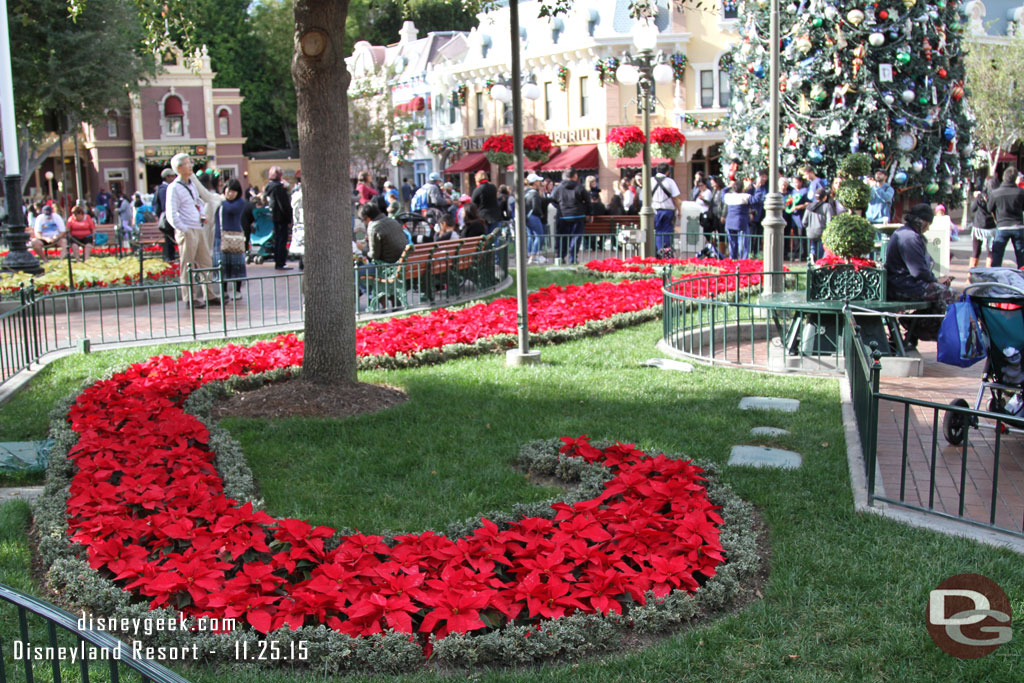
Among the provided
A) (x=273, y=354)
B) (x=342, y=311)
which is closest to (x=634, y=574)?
(x=342, y=311)

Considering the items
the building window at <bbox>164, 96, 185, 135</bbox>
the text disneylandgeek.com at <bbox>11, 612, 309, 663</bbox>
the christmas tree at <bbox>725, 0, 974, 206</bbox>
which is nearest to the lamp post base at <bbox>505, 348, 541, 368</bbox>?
the text disneylandgeek.com at <bbox>11, 612, 309, 663</bbox>

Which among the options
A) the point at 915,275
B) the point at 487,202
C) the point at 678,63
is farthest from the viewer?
the point at 678,63

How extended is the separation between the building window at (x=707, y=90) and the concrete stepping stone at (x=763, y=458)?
35.1 metres

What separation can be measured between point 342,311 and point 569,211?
1398 centimetres

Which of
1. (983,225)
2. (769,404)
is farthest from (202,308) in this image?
(983,225)

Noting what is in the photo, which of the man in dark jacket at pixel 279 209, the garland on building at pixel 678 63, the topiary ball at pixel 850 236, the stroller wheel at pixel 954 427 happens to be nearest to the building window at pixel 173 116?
the garland on building at pixel 678 63

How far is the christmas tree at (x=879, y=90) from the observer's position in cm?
1902

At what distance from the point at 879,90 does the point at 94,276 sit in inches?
574

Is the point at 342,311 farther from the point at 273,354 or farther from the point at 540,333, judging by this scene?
the point at 540,333

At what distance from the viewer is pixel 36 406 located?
8.34 meters

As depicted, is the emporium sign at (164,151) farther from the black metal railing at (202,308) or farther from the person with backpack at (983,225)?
the person with backpack at (983,225)

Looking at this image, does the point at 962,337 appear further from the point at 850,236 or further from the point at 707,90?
the point at 707,90

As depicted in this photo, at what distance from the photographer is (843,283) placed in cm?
970

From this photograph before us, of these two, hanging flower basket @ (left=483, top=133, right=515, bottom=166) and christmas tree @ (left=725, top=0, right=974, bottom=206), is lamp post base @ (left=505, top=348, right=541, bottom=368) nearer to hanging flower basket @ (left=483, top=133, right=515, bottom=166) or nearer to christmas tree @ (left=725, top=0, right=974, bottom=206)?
christmas tree @ (left=725, top=0, right=974, bottom=206)
